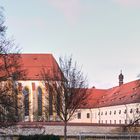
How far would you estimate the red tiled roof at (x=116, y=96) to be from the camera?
77.9m

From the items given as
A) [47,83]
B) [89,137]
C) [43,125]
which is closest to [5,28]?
[89,137]

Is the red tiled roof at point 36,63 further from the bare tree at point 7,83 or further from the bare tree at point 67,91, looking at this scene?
the bare tree at point 7,83

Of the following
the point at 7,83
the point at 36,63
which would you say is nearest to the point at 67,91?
the point at 7,83

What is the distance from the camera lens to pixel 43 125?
45.8 m

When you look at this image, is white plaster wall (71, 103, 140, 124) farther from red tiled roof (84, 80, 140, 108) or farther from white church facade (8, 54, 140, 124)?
red tiled roof (84, 80, 140, 108)

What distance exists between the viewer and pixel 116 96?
91062 mm

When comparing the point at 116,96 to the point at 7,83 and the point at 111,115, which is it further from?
the point at 7,83

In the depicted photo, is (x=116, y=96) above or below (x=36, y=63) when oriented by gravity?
below

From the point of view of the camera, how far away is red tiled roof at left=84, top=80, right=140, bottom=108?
256 feet

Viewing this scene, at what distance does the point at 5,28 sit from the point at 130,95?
178ft

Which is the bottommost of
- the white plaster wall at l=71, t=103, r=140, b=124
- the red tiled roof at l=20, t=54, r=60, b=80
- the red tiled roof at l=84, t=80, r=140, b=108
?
the white plaster wall at l=71, t=103, r=140, b=124

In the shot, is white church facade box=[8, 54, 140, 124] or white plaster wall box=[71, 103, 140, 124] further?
white plaster wall box=[71, 103, 140, 124]

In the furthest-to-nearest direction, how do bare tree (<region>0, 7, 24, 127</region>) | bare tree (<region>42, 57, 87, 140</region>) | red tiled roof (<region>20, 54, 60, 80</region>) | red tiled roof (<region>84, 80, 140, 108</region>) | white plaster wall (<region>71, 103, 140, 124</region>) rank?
red tiled roof (<region>20, 54, 60, 80</region>), red tiled roof (<region>84, 80, 140, 108</region>), white plaster wall (<region>71, 103, 140, 124</region>), bare tree (<region>42, 57, 87, 140</region>), bare tree (<region>0, 7, 24, 127</region>)

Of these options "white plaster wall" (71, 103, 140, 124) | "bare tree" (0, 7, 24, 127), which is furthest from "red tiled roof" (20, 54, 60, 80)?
"bare tree" (0, 7, 24, 127)
